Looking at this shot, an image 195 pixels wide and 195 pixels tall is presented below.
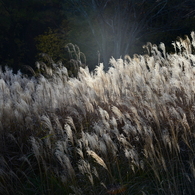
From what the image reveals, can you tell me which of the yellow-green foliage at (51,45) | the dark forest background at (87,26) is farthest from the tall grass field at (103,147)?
the dark forest background at (87,26)

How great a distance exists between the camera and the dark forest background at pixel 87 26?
606 inches

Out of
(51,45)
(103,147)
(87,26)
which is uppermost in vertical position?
(87,26)

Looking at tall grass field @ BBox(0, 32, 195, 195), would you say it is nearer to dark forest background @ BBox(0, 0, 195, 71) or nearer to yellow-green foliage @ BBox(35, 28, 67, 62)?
yellow-green foliage @ BBox(35, 28, 67, 62)

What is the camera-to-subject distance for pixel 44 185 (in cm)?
283

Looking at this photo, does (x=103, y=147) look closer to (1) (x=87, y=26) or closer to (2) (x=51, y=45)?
(2) (x=51, y=45)

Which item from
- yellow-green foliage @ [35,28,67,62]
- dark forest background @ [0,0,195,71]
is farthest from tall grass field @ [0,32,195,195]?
dark forest background @ [0,0,195,71]

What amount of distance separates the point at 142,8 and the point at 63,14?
14.7ft

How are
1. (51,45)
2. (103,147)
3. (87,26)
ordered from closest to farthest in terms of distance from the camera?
(103,147) < (51,45) < (87,26)

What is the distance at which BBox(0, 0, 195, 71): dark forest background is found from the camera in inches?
606

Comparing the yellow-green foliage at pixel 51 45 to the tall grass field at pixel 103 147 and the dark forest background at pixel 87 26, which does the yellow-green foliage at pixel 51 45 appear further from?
the tall grass field at pixel 103 147

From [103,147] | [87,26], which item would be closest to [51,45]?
[87,26]

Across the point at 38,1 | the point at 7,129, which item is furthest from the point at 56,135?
the point at 38,1

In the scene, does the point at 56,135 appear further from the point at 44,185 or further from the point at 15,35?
the point at 15,35

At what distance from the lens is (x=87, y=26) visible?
17000 millimetres
